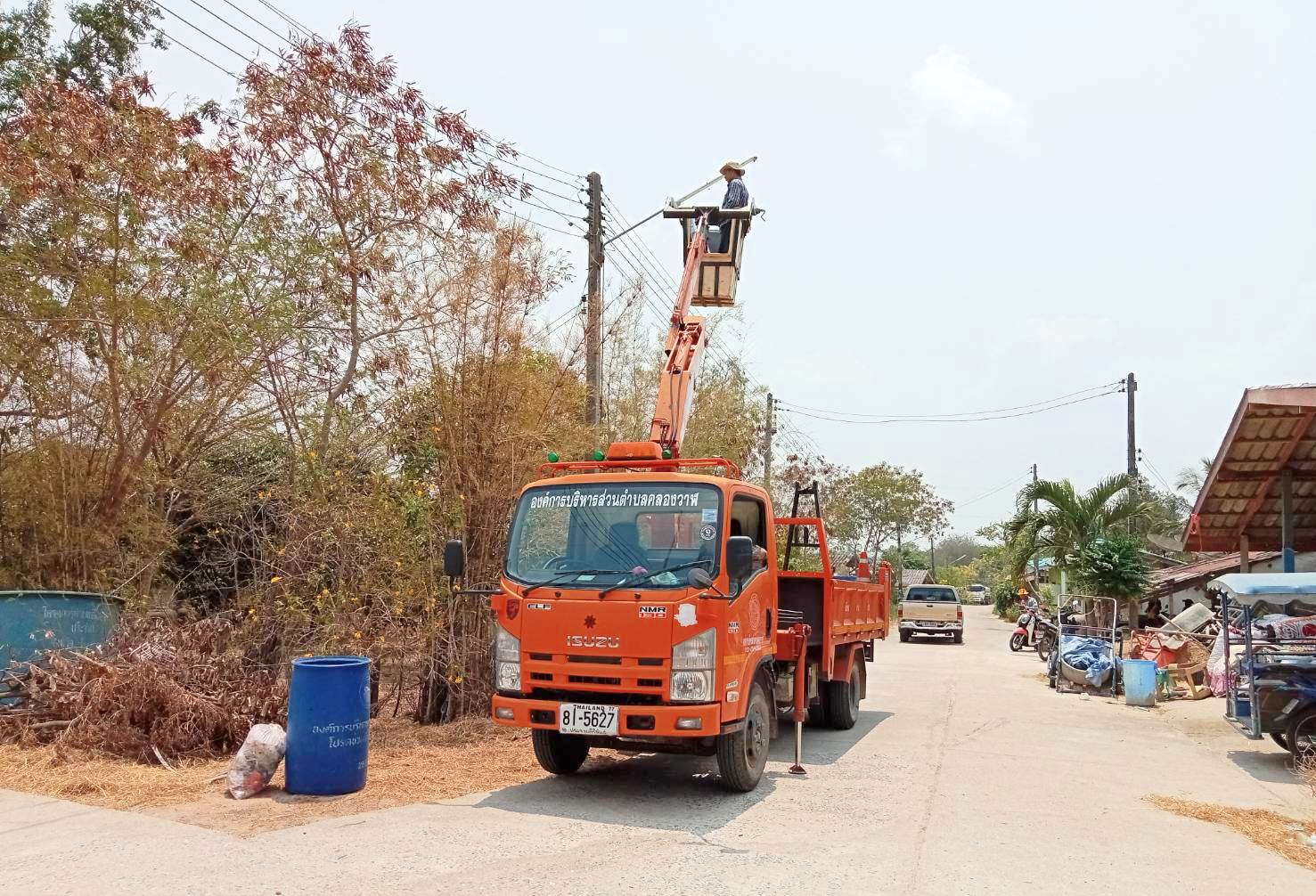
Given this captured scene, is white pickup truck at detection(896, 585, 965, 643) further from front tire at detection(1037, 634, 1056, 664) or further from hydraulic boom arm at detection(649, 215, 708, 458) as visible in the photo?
hydraulic boom arm at detection(649, 215, 708, 458)

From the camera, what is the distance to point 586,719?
6.99 meters

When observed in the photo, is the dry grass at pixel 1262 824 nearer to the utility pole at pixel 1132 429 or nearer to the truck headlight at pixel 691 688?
the truck headlight at pixel 691 688

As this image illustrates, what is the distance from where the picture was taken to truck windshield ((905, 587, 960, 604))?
99.6ft

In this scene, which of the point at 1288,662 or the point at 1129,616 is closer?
the point at 1288,662

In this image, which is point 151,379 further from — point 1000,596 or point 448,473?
point 1000,596

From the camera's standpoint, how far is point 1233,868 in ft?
20.1

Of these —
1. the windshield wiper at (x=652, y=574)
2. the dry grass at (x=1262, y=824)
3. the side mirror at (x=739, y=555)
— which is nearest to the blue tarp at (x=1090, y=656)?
the dry grass at (x=1262, y=824)

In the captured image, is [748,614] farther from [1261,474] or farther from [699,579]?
[1261,474]

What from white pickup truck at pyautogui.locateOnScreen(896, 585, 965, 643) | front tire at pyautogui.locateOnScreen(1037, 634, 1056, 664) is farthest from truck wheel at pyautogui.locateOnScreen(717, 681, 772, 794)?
white pickup truck at pyautogui.locateOnScreen(896, 585, 965, 643)

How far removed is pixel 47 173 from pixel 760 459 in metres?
22.6

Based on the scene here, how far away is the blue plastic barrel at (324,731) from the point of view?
23.5 ft

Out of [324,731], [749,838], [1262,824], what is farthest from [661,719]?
[1262,824]

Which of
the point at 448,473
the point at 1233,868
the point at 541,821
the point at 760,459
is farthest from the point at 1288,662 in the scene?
the point at 760,459

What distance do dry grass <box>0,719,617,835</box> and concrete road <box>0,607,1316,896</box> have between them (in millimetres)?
250
